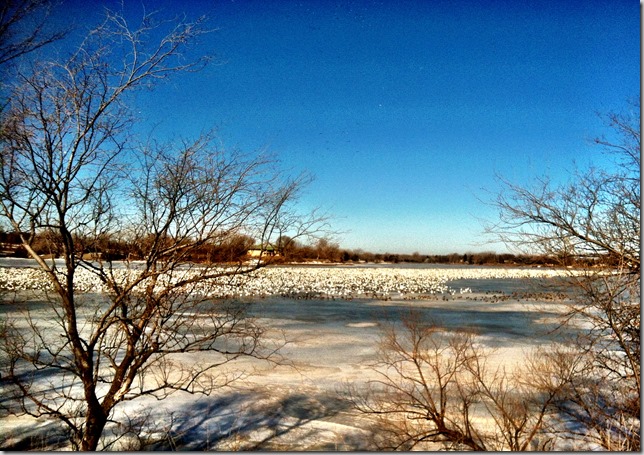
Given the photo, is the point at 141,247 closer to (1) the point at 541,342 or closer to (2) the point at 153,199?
(2) the point at 153,199

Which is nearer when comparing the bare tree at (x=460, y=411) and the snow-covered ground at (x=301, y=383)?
the bare tree at (x=460, y=411)

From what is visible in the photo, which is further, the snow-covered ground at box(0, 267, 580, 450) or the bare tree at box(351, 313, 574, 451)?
the snow-covered ground at box(0, 267, 580, 450)

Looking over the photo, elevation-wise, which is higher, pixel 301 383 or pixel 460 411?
pixel 460 411

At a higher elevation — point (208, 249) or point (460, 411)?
point (208, 249)

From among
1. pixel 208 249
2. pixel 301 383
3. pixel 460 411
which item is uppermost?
pixel 208 249

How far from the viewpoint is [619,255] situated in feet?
13.6

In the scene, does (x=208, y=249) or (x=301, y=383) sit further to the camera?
(x=301, y=383)

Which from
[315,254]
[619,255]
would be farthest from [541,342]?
[315,254]

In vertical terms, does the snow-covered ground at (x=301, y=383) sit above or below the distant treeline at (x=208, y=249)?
below

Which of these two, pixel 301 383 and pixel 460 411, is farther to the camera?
pixel 301 383

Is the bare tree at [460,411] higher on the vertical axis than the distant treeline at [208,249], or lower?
lower

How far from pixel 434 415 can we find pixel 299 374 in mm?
2465

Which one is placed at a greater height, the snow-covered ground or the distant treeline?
the distant treeline

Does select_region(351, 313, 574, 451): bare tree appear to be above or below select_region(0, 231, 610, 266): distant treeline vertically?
below
